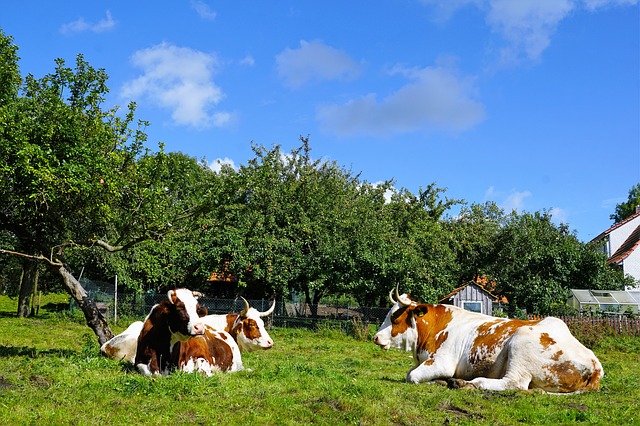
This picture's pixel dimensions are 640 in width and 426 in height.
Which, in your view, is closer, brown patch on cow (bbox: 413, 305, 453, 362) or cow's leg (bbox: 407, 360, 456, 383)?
cow's leg (bbox: 407, 360, 456, 383)

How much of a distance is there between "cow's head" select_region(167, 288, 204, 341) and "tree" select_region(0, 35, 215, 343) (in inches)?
167

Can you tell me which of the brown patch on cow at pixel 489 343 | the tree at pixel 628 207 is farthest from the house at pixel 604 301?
the tree at pixel 628 207

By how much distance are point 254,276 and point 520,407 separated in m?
21.6

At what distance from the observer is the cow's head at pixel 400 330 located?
11102 millimetres

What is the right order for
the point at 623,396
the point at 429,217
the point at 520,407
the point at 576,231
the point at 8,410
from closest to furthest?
the point at 8,410 < the point at 520,407 < the point at 623,396 < the point at 429,217 < the point at 576,231

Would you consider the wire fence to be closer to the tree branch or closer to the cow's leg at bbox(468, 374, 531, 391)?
the tree branch

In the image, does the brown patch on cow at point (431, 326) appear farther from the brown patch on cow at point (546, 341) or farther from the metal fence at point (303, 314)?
the metal fence at point (303, 314)

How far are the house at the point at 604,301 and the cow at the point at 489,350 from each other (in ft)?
71.3

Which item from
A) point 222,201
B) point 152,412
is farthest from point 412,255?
point 152,412

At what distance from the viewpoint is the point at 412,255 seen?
2820 centimetres

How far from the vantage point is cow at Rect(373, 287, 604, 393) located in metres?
9.04

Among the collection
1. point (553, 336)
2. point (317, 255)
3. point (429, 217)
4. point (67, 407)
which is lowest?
point (67, 407)

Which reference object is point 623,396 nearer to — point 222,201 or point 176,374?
point 176,374

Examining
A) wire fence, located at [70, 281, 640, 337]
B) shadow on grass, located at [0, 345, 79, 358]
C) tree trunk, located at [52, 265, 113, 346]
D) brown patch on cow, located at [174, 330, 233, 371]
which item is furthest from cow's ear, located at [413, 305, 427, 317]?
wire fence, located at [70, 281, 640, 337]
